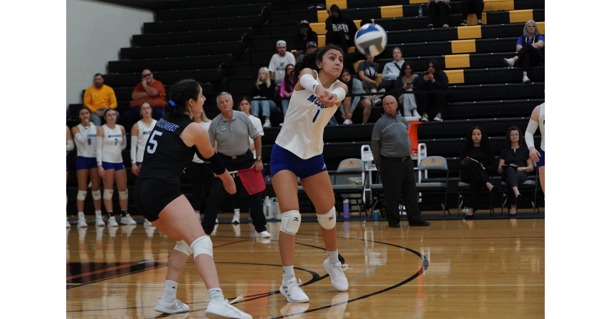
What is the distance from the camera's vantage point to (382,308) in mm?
5219

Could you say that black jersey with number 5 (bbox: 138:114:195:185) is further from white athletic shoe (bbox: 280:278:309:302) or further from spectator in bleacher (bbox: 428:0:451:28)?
spectator in bleacher (bbox: 428:0:451:28)

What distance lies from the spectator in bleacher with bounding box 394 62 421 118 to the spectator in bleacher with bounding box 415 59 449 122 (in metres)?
0.10

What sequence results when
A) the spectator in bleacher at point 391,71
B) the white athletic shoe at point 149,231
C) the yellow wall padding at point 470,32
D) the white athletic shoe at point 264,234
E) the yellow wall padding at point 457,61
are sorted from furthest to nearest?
the yellow wall padding at point 470,32 → the yellow wall padding at point 457,61 → the spectator in bleacher at point 391,71 → the white athletic shoe at point 149,231 → the white athletic shoe at point 264,234

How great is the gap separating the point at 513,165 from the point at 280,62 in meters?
4.94

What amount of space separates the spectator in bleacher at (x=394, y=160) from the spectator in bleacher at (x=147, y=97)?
5543mm

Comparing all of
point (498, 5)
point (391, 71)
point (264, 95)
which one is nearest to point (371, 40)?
point (391, 71)

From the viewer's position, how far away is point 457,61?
52.0 ft

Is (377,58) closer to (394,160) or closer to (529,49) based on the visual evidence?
(529,49)

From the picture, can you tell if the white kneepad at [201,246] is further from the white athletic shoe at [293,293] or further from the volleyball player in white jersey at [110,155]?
the volleyball player in white jersey at [110,155]

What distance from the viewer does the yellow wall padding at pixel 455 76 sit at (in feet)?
50.8

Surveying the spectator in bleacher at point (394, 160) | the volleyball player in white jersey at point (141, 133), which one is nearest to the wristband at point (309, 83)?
the spectator in bleacher at point (394, 160)
